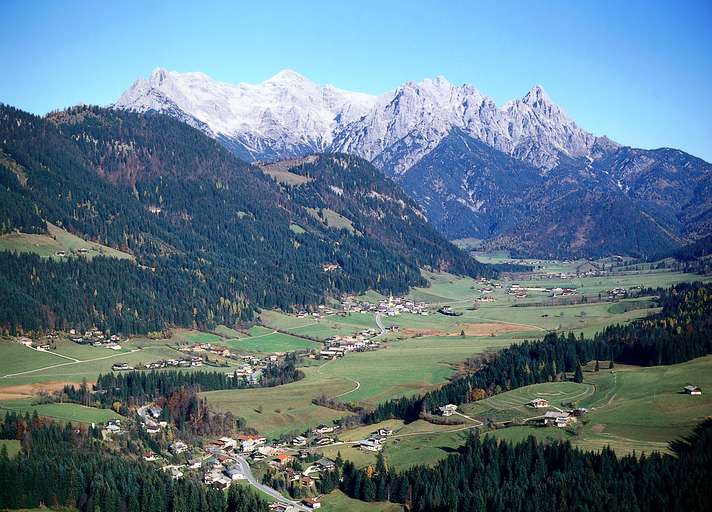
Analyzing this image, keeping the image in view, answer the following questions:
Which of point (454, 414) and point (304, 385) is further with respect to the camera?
point (304, 385)

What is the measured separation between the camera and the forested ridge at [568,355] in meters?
116

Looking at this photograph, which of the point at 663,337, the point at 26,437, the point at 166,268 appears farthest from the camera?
the point at 166,268

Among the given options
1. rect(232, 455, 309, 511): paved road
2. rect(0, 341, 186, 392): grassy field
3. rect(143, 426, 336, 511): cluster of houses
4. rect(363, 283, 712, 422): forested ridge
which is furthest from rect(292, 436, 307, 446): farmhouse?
rect(0, 341, 186, 392): grassy field

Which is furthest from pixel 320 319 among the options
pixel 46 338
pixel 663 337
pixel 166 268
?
pixel 663 337

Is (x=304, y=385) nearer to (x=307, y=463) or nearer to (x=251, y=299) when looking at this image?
(x=307, y=463)

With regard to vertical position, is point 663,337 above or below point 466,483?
above

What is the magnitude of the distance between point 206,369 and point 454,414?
4575cm

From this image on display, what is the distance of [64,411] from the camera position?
11025 cm

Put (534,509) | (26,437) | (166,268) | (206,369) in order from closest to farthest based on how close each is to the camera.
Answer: (534,509) → (26,437) → (206,369) → (166,268)

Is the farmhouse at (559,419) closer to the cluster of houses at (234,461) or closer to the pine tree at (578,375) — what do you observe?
the pine tree at (578,375)

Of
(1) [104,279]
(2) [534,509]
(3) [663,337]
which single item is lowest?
(2) [534,509]

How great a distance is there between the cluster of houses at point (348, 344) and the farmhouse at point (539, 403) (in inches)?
2044

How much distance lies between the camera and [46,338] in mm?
148750

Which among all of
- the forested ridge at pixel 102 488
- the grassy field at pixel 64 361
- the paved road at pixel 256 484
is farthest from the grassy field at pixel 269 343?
the forested ridge at pixel 102 488
